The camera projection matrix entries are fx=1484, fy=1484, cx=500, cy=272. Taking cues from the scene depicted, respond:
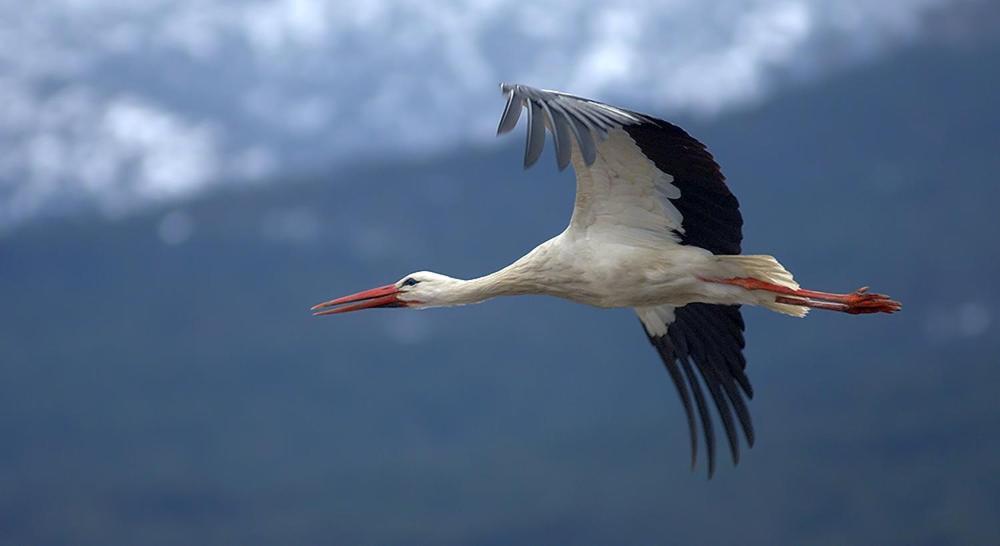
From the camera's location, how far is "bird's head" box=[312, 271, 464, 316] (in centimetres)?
544

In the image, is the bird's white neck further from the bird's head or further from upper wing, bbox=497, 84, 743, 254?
upper wing, bbox=497, 84, 743, 254

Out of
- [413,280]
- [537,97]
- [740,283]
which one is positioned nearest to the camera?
[537,97]

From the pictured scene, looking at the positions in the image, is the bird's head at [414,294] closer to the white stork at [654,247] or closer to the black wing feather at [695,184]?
the white stork at [654,247]

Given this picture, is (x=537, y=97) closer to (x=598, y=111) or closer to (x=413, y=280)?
(x=598, y=111)

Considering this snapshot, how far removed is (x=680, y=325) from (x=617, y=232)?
0.80 m

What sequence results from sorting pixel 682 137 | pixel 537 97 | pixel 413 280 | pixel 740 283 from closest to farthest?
pixel 537 97
pixel 682 137
pixel 740 283
pixel 413 280

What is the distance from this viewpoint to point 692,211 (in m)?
5.00

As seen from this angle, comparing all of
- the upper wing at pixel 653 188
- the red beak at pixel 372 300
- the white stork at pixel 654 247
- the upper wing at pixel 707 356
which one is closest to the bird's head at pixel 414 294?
the red beak at pixel 372 300

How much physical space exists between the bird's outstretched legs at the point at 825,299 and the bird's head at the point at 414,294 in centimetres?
102

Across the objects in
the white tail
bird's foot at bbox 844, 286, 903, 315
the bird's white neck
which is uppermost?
the bird's white neck

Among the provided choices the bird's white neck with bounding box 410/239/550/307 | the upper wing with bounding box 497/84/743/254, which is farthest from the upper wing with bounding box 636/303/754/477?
the bird's white neck with bounding box 410/239/550/307

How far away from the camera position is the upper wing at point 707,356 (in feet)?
18.4

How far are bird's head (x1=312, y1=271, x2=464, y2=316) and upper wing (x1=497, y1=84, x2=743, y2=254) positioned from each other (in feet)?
2.08

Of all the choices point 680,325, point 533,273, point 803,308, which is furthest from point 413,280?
point 803,308
